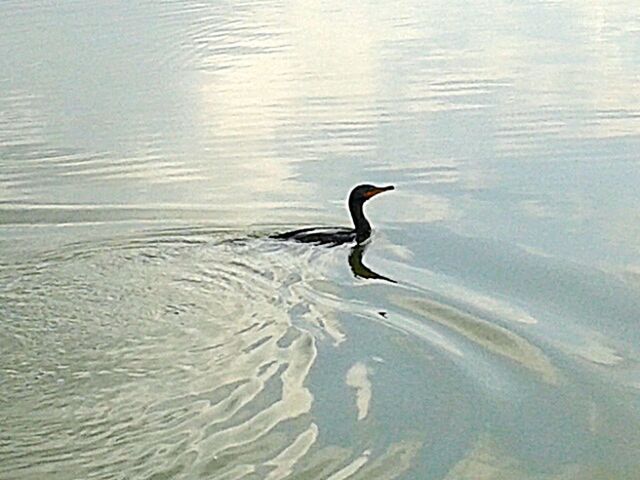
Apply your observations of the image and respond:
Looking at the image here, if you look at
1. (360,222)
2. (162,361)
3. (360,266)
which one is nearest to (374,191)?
(360,222)

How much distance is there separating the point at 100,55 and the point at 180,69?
5.08 feet

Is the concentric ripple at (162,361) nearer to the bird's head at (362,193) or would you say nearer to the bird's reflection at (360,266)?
the bird's reflection at (360,266)

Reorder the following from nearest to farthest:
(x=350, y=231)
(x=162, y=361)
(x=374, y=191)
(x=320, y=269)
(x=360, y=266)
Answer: (x=162, y=361)
(x=320, y=269)
(x=360, y=266)
(x=350, y=231)
(x=374, y=191)

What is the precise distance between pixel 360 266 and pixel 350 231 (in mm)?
690

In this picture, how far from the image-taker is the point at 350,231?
877cm

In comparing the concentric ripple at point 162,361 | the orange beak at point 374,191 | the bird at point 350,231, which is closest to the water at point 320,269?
the concentric ripple at point 162,361

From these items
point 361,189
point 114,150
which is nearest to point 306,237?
point 361,189

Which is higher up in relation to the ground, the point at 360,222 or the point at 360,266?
the point at 360,222

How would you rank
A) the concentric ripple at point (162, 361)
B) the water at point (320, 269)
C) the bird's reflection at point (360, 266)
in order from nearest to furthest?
1. the concentric ripple at point (162, 361)
2. the water at point (320, 269)
3. the bird's reflection at point (360, 266)

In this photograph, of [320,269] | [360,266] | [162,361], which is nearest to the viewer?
[162,361]

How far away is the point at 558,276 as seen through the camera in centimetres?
778

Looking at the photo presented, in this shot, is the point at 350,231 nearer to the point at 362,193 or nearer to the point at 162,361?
the point at 362,193

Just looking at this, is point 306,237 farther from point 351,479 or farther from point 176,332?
point 351,479

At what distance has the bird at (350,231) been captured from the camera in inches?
337
